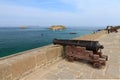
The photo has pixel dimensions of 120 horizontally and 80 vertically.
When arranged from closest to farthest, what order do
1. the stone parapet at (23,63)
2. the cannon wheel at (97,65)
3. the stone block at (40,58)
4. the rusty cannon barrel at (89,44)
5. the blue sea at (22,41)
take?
the stone parapet at (23,63), the stone block at (40,58), the cannon wheel at (97,65), the rusty cannon barrel at (89,44), the blue sea at (22,41)

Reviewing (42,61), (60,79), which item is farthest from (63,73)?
(42,61)

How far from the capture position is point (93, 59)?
512cm

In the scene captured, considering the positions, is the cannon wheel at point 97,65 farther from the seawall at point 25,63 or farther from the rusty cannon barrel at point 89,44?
the seawall at point 25,63

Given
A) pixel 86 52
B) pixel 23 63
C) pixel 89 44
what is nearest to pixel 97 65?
pixel 86 52

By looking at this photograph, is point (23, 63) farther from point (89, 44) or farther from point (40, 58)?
point (89, 44)

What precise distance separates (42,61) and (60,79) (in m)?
1.06

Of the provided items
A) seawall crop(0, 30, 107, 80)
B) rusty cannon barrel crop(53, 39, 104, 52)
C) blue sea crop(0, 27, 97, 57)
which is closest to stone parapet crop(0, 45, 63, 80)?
seawall crop(0, 30, 107, 80)

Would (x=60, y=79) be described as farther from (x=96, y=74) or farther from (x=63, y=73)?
(x=96, y=74)

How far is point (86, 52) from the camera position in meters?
5.28

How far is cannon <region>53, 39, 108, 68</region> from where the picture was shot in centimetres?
508

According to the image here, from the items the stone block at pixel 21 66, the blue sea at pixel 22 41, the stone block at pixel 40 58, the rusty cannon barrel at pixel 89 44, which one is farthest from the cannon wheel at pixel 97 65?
the blue sea at pixel 22 41

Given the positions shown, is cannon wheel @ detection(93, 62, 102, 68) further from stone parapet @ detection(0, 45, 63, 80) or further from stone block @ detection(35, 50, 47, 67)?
stone block @ detection(35, 50, 47, 67)

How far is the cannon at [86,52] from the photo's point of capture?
5082 millimetres

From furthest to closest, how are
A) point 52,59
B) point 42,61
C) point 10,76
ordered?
point 52,59 < point 42,61 < point 10,76
